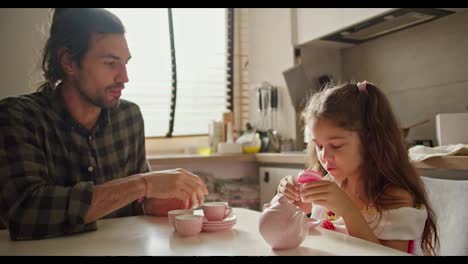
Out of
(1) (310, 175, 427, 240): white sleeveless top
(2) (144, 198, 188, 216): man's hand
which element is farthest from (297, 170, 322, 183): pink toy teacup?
(2) (144, 198, 188, 216): man's hand

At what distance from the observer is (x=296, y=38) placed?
8.34ft

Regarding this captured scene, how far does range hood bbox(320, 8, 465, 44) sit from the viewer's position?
73.8 inches

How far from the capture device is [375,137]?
1.07 metres

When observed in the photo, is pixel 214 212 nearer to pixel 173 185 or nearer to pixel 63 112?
pixel 173 185

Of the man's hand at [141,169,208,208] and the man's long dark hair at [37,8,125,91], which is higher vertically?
the man's long dark hair at [37,8,125,91]

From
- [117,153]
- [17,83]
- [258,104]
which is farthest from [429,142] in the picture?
[17,83]

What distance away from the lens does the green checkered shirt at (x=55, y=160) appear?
90 cm

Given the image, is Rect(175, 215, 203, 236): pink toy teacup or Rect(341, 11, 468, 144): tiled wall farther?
Rect(341, 11, 468, 144): tiled wall

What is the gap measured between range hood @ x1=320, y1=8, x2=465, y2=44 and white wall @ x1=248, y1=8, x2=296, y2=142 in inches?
13.4

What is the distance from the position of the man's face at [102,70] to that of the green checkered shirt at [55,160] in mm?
74

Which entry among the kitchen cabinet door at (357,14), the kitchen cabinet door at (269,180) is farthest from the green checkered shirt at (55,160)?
the kitchen cabinet door at (357,14)

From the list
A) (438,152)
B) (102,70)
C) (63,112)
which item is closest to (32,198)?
(63,112)

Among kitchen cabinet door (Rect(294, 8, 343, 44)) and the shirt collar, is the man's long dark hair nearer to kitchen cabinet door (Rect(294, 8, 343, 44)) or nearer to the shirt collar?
the shirt collar

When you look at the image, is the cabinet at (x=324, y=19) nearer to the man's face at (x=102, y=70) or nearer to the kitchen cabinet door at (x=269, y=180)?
the kitchen cabinet door at (x=269, y=180)
